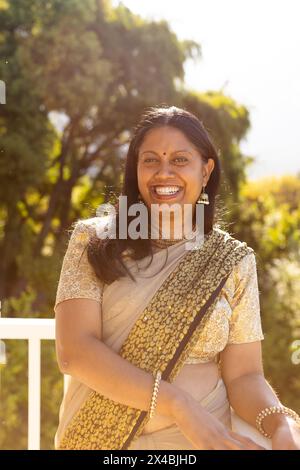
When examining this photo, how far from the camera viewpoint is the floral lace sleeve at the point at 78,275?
1.64 m

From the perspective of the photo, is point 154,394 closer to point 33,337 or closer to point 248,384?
point 248,384

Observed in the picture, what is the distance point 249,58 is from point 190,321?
10924mm

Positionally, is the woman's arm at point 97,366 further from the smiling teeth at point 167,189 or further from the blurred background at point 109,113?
the blurred background at point 109,113

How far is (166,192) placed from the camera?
70.8 inches

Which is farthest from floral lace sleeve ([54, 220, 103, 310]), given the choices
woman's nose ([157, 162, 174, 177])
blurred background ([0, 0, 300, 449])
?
blurred background ([0, 0, 300, 449])

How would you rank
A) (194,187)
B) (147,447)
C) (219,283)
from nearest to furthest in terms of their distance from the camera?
1. (147,447)
2. (219,283)
3. (194,187)

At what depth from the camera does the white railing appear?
2.05 meters

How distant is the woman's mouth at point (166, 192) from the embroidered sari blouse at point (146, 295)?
15cm

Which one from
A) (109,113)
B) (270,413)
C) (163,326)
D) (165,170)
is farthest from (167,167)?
(109,113)

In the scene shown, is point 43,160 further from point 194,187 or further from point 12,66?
point 194,187

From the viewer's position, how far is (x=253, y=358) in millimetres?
1749

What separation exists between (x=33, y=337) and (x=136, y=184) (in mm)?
625

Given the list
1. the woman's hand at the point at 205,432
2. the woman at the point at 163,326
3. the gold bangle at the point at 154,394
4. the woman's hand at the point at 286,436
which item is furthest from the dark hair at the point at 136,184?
the woman's hand at the point at 286,436

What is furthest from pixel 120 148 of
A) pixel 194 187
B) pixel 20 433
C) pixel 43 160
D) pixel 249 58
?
pixel 194 187
